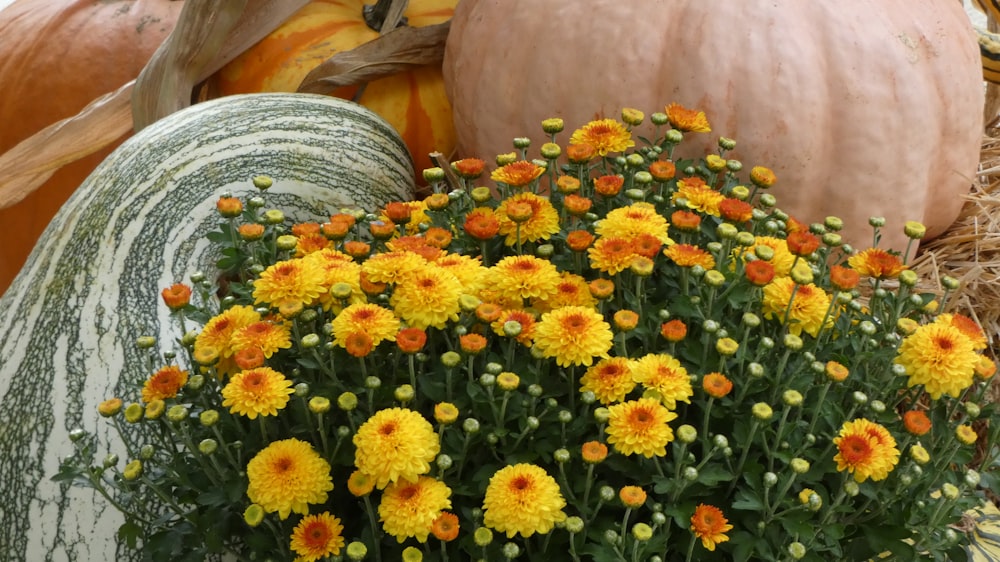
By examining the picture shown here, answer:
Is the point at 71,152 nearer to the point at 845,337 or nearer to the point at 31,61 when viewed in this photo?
the point at 31,61

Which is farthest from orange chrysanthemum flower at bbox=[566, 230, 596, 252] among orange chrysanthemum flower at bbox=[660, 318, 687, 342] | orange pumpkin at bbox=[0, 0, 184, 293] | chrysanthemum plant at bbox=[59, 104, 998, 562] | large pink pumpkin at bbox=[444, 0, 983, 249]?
orange pumpkin at bbox=[0, 0, 184, 293]

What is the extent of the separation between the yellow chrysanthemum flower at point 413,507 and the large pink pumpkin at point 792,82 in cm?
72

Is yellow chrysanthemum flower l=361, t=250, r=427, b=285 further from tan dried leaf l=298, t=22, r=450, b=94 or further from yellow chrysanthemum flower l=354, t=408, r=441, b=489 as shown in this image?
tan dried leaf l=298, t=22, r=450, b=94

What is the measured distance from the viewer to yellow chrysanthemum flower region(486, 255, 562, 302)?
29.3 inches

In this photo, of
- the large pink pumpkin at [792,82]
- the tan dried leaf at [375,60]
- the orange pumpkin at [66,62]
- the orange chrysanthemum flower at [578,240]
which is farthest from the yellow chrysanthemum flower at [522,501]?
the orange pumpkin at [66,62]

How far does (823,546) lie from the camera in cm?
71

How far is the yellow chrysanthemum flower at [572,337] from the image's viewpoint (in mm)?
677

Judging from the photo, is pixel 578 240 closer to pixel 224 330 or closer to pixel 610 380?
pixel 610 380

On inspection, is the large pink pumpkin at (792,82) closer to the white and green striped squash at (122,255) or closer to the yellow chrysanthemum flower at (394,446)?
the white and green striped squash at (122,255)

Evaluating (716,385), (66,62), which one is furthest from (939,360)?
(66,62)

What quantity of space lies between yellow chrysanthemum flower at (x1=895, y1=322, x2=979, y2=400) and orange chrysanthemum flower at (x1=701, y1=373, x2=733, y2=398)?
18cm

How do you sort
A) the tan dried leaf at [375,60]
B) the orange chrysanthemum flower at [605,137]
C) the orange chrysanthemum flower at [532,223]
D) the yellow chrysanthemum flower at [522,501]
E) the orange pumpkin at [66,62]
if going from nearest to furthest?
the yellow chrysanthemum flower at [522,501] < the orange chrysanthemum flower at [532,223] < the orange chrysanthemum flower at [605,137] < the tan dried leaf at [375,60] < the orange pumpkin at [66,62]

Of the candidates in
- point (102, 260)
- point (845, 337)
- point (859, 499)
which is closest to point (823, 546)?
point (859, 499)

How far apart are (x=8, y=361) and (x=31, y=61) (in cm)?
92
